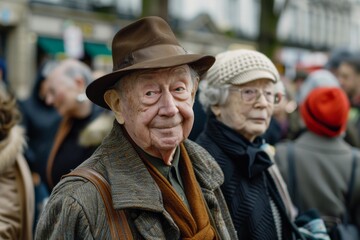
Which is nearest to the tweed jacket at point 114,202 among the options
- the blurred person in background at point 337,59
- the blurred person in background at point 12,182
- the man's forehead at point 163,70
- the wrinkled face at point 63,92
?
the man's forehead at point 163,70

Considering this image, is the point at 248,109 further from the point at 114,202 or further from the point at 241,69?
the point at 114,202

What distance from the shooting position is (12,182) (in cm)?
370

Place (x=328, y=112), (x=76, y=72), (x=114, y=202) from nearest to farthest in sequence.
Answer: (x=114, y=202) → (x=328, y=112) → (x=76, y=72)

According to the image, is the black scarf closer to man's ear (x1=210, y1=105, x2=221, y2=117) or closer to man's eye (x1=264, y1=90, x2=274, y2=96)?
man's ear (x1=210, y1=105, x2=221, y2=117)

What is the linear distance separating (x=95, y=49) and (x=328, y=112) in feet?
69.1

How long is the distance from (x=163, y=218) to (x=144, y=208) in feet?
0.38

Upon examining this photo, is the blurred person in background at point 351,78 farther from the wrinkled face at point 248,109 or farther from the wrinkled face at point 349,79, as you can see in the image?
the wrinkled face at point 248,109

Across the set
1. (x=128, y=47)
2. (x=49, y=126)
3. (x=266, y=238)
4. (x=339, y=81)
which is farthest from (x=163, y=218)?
(x=339, y=81)

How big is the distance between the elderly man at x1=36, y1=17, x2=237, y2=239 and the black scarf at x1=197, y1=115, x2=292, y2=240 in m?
0.54

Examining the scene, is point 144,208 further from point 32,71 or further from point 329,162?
point 32,71

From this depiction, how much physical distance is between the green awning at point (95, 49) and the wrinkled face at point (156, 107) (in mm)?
22309

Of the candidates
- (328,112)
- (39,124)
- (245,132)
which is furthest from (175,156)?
(39,124)

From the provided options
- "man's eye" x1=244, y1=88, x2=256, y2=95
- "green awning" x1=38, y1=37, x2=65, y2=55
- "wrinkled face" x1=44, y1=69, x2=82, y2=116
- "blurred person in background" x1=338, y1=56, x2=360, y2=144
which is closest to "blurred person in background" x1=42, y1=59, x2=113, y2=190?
"wrinkled face" x1=44, y1=69, x2=82, y2=116

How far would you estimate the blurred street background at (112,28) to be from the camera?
57.5 feet
